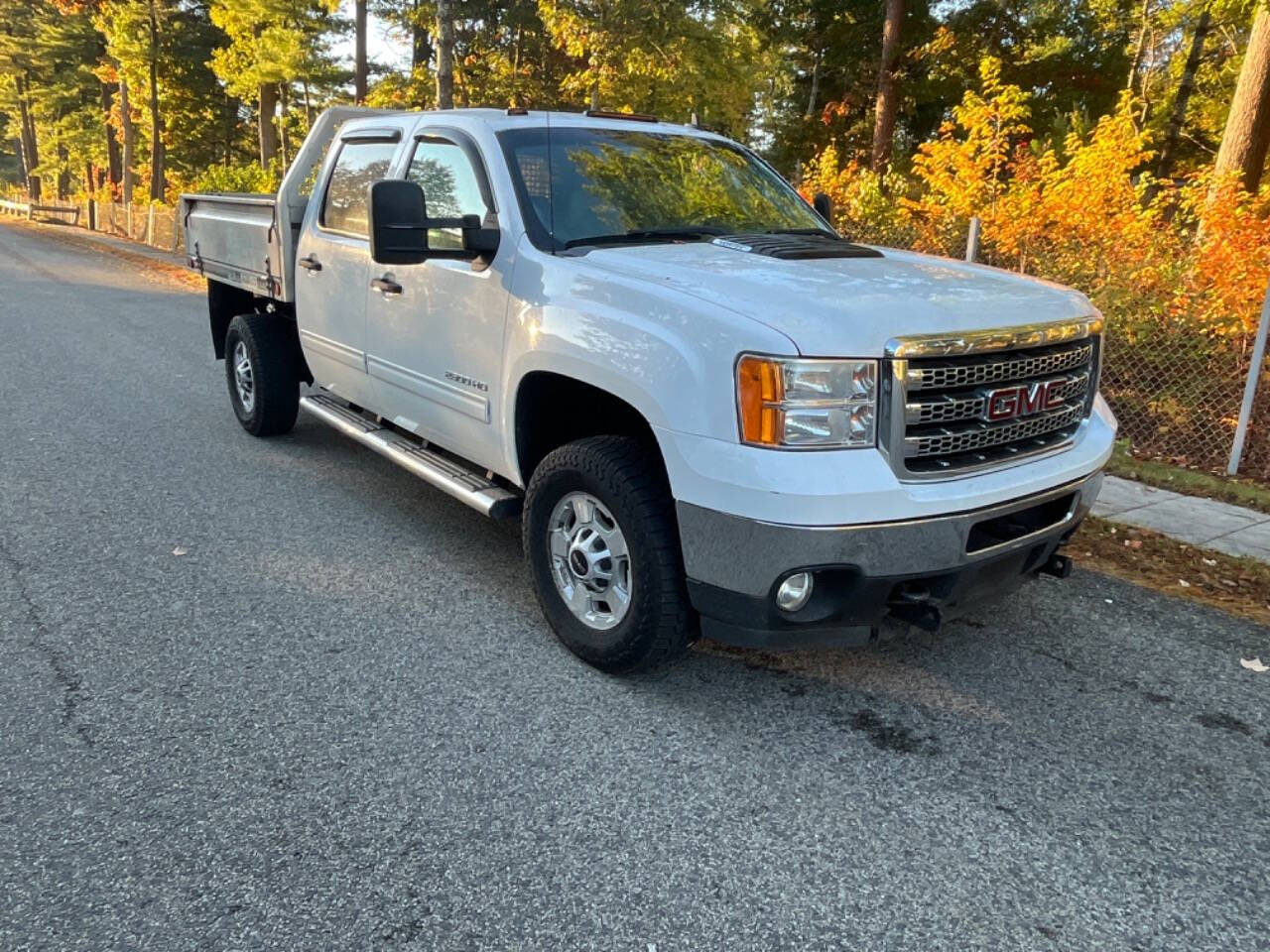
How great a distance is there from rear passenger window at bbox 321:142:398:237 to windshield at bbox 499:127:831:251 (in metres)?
1.14

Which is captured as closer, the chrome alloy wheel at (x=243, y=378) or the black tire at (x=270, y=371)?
the black tire at (x=270, y=371)

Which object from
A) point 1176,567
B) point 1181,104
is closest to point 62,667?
point 1176,567

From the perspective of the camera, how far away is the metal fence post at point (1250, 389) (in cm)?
579

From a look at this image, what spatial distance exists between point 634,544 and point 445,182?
2.19 meters

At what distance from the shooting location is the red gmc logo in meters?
3.04

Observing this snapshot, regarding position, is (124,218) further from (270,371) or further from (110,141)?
(270,371)

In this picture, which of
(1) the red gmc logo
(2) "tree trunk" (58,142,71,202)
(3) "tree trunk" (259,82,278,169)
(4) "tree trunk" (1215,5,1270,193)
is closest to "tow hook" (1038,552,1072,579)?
(1) the red gmc logo

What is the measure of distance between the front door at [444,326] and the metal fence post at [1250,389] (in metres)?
4.90

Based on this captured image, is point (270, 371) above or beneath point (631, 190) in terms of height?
beneath

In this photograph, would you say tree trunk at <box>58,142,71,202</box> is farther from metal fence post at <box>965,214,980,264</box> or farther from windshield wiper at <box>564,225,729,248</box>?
windshield wiper at <box>564,225,729,248</box>

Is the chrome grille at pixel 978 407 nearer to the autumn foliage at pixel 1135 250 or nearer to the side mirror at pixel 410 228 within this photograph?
the side mirror at pixel 410 228

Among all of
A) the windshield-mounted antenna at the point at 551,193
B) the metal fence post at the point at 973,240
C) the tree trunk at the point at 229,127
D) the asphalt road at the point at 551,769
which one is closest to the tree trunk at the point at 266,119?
the tree trunk at the point at 229,127

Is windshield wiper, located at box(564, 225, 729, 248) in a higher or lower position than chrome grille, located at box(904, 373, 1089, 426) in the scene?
higher

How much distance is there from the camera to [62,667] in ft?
11.1
